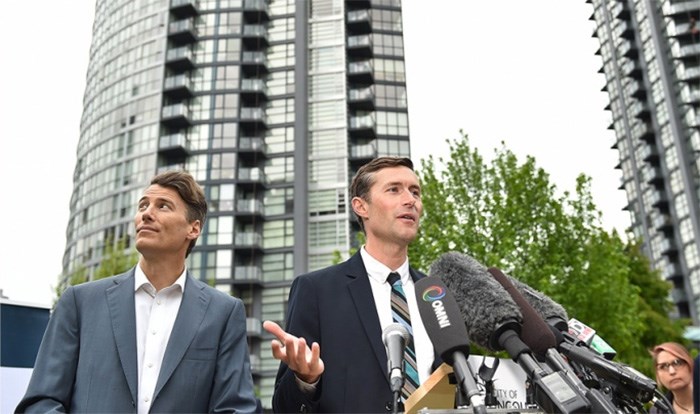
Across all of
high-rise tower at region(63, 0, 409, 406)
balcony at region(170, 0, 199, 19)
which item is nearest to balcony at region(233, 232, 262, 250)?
high-rise tower at region(63, 0, 409, 406)

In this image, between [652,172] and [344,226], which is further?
[652,172]

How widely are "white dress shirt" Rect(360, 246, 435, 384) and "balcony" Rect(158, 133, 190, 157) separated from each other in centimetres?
5192

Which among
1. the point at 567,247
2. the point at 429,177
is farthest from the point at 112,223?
the point at 567,247

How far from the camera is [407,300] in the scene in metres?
3.41

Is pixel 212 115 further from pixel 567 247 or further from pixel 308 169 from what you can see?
pixel 567 247

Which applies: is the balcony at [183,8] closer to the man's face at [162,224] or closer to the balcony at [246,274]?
the balcony at [246,274]

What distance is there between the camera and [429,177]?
922 inches

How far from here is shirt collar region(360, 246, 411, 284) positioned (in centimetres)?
354

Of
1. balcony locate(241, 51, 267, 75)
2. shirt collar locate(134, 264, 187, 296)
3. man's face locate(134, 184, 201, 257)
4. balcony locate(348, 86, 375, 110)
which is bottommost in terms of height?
shirt collar locate(134, 264, 187, 296)

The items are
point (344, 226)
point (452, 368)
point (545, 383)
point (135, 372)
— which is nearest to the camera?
point (545, 383)

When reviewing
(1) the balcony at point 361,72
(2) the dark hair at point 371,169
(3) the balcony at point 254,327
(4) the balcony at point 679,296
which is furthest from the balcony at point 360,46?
(2) the dark hair at point 371,169

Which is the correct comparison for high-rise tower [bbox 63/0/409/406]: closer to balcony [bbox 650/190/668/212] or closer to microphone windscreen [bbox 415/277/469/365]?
balcony [bbox 650/190/668/212]

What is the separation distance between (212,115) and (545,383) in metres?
55.4

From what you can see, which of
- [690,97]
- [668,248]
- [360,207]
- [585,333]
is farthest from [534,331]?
[668,248]
